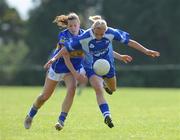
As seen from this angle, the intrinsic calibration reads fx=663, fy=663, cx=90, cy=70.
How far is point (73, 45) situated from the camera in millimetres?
9773

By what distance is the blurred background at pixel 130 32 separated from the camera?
43969 millimetres

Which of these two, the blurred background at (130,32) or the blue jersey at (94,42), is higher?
the blue jersey at (94,42)

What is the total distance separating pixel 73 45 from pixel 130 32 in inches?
1681

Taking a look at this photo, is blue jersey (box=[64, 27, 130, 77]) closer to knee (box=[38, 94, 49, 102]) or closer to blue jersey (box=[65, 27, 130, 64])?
blue jersey (box=[65, 27, 130, 64])

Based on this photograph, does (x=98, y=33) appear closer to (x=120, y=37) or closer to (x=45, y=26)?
(x=120, y=37)

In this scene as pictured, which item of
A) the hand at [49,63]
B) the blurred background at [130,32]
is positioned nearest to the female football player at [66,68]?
the hand at [49,63]

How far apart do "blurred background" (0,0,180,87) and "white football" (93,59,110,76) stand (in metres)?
32.8

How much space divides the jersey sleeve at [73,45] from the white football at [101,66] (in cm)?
35

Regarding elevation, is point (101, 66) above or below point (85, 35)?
below

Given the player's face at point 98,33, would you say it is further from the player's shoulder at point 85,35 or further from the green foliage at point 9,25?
the green foliage at point 9,25

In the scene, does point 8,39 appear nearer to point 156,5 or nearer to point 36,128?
point 156,5

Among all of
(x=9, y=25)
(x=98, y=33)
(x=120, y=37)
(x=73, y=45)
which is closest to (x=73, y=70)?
(x=73, y=45)

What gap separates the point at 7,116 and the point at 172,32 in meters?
39.1

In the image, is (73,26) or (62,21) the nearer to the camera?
(73,26)
